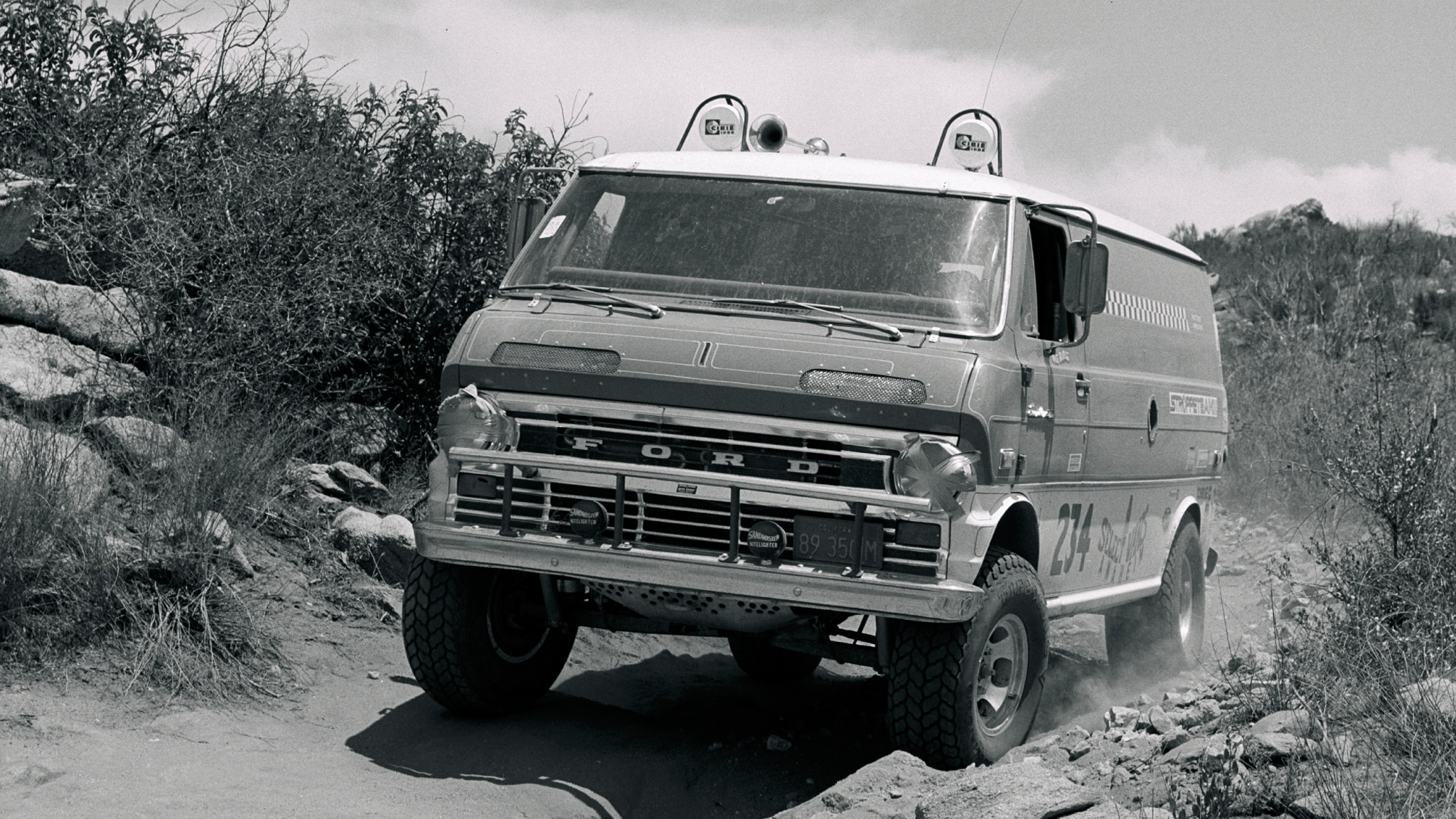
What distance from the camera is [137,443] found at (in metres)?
7.70

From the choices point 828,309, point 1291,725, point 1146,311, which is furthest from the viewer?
point 1146,311

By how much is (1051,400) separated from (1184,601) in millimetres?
3166

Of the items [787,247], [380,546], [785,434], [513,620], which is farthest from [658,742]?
[380,546]

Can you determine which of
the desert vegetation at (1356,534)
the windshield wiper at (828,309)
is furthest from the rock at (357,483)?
the desert vegetation at (1356,534)

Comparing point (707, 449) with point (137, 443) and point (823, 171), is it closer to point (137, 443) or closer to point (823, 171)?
point (823, 171)

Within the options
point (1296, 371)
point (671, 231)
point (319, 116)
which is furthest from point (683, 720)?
point (1296, 371)

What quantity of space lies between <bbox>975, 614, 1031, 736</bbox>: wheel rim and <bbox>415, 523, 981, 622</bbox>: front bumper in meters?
0.52

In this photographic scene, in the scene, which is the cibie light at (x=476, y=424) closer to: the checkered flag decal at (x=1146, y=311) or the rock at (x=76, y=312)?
the checkered flag decal at (x=1146, y=311)

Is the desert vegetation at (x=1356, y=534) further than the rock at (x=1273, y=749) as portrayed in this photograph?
No

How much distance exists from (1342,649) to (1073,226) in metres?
2.26

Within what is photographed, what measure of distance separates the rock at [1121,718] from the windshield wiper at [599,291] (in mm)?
2497

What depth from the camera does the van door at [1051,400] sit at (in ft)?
20.4

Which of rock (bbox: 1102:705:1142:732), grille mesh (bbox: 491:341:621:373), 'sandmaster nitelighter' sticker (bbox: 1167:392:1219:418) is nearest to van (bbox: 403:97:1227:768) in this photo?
grille mesh (bbox: 491:341:621:373)

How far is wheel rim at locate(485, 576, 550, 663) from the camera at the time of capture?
6414 mm
